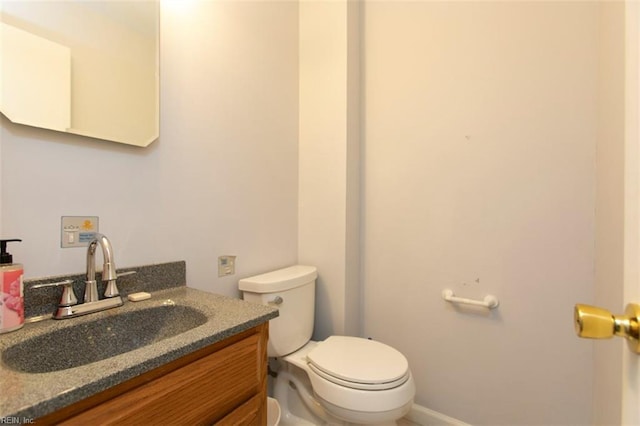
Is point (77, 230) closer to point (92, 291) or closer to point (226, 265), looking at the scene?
point (92, 291)

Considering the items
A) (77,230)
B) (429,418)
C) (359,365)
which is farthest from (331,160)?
(429,418)

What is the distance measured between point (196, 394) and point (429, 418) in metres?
1.33

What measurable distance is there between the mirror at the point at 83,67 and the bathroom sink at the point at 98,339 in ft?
1.83

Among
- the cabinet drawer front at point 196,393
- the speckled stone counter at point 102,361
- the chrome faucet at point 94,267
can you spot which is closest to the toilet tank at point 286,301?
the speckled stone counter at point 102,361

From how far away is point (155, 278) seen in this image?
1029 millimetres

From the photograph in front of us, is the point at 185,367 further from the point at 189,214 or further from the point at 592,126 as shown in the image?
the point at 592,126

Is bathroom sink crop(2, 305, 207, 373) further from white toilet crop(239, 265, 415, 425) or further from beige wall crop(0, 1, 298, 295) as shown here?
white toilet crop(239, 265, 415, 425)

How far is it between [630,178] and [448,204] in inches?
42.9

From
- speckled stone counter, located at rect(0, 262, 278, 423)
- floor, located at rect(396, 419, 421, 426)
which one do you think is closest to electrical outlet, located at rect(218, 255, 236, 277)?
speckled stone counter, located at rect(0, 262, 278, 423)

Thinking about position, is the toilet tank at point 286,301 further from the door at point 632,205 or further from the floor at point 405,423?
the door at point 632,205

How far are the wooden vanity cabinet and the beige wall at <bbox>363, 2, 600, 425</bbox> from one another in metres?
0.98

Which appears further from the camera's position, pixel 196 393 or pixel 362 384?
pixel 362 384

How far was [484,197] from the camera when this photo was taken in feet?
4.45

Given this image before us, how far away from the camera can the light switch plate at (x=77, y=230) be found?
33.4 inches
